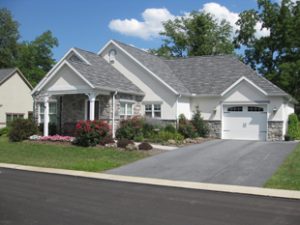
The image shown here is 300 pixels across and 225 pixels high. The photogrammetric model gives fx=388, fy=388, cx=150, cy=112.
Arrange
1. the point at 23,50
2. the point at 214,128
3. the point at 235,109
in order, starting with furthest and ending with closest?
the point at 23,50
the point at 214,128
the point at 235,109

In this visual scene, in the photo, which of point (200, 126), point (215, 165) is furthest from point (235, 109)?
point (215, 165)

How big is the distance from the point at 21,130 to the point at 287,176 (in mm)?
15955

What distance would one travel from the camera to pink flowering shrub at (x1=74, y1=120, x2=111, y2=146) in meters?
20.2

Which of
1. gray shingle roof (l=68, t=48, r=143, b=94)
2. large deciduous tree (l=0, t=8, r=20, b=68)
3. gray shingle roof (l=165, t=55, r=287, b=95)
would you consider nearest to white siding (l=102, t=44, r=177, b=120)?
gray shingle roof (l=68, t=48, r=143, b=94)

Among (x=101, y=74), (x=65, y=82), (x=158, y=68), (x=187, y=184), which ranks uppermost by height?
(x=158, y=68)

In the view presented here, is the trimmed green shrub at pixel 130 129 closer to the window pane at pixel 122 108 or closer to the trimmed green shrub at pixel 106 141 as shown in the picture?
the window pane at pixel 122 108

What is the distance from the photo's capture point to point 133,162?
16219mm

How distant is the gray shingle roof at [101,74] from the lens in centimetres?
2258

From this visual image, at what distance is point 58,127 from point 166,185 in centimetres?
1569

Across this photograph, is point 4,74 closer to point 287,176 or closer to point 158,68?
point 158,68

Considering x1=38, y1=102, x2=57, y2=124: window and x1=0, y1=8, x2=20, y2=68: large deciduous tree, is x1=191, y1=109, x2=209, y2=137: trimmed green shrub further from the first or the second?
x1=0, y1=8, x2=20, y2=68: large deciduous tree

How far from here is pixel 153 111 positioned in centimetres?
2606

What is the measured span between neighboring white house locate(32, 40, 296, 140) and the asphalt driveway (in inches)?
200

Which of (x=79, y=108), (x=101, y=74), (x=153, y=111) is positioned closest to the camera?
(x=101, y=74)
